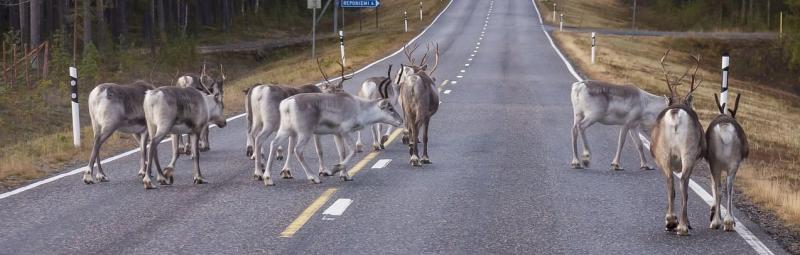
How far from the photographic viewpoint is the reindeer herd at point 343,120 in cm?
1035

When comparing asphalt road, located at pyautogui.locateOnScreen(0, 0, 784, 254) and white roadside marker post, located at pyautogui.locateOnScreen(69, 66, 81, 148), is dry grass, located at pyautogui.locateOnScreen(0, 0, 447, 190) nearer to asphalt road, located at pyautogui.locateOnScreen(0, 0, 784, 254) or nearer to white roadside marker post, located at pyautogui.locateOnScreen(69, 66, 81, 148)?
white roadside marker post, located at pyautogui.locateOnScreen(69, 66, 81, 148)

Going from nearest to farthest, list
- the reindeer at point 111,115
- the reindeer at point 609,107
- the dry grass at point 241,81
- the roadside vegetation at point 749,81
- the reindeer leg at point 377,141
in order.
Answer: the reindeer at point 111,115
the roadside vegetation at point 749,81
the dry grass at point 241,81
the reindeer at point 609,107
the reindeer leg at point 377,141

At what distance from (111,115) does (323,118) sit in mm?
2665

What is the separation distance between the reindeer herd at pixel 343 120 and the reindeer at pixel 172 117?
1 cm

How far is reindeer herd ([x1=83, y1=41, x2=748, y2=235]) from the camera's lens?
34.0ft

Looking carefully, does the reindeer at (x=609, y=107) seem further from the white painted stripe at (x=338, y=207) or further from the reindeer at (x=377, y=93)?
the white painted stripe at (x=338, y=207)

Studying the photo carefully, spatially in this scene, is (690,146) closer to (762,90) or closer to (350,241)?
(350,241)

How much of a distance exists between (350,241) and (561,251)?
1878 mm

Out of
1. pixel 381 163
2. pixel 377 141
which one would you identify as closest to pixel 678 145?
pixel 381 163

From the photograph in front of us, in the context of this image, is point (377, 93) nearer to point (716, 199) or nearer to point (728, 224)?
point (716, 199)

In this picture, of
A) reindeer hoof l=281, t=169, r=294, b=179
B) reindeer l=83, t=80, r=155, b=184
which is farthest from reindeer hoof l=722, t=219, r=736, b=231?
reindeer l=83, t=80, r=155, b=184

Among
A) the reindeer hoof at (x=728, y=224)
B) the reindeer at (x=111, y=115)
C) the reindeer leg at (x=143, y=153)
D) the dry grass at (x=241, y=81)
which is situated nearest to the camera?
the reindeer hoof at (x=728, y=224)

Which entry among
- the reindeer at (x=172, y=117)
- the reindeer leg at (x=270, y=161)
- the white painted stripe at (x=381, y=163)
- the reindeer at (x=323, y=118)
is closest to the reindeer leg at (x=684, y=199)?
the reindeer at (x=323, y=118)

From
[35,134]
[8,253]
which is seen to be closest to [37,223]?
[8,253]
